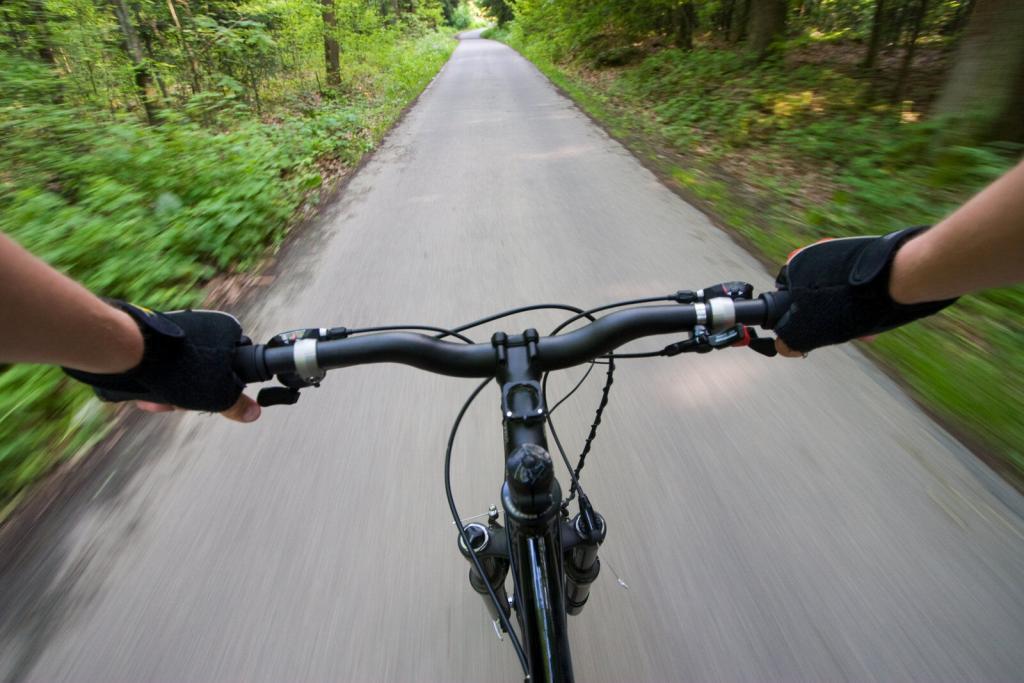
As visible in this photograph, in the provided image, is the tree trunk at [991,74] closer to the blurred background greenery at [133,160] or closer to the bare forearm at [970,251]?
the bare forearm at [970,251]

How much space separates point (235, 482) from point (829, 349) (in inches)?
135

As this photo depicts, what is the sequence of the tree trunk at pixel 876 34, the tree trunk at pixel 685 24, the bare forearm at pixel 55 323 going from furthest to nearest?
the tree trunk at pixel 685 24, the tree trunk at pixel 876 34, the bare forearm at pixel 55 323

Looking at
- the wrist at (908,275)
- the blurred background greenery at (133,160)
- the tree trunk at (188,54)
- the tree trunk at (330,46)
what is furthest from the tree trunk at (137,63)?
the wrist at (908,275)

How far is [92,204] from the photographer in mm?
4145

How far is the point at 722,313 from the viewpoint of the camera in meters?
1.02

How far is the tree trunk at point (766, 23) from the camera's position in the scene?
9.07 meters

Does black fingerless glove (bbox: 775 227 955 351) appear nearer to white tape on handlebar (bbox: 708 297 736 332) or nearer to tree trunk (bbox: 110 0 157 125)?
white tape on handlebar (bbox: 708 297 736 332)

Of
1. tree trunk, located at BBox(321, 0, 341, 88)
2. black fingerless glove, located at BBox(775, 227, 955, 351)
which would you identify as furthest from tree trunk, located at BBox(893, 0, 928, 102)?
tree trunk, located at BBox(321, 0, 341, 88)

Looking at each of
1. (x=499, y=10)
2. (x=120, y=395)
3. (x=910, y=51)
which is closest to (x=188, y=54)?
(x=120, y=395)

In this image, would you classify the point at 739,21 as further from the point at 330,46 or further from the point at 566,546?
the point at 566,546

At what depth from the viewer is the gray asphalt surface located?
1.57 m

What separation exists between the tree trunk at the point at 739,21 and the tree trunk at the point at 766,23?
2.68 meters

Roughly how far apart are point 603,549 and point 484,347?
1.26 meters

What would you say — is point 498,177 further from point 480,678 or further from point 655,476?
point 480,678
